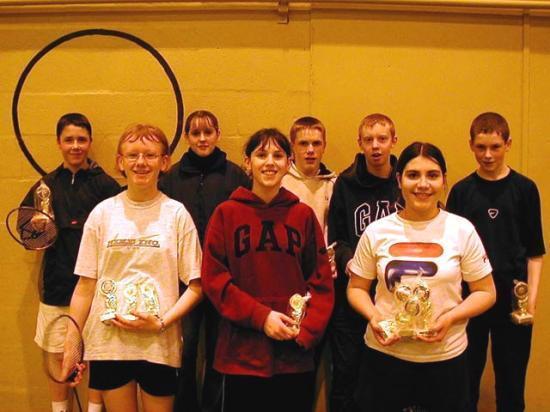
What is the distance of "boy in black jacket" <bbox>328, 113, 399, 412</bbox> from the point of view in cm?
297

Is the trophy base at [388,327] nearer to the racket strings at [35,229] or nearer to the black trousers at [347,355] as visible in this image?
the black trousers at [347,355]

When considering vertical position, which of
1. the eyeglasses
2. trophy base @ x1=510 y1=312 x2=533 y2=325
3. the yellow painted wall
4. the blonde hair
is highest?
the yellow painted wall

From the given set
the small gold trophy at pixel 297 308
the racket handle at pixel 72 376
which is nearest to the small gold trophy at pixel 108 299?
the racket handle at pixel 72 376

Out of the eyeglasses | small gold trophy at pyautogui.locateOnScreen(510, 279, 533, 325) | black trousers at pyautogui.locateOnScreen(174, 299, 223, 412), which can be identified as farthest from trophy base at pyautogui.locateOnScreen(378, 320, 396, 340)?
the eyeglasses

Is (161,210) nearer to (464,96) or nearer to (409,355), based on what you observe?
(409,355)

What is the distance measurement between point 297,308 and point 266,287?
169 millimetres

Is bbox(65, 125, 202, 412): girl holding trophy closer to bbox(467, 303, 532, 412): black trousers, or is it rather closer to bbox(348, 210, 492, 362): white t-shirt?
Answer: bbox(348, 210, 492, 362): white t-shirt

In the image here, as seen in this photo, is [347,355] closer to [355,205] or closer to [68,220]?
[355,205]

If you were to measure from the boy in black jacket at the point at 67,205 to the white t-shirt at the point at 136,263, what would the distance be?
2.58 ft

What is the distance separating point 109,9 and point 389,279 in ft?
8.47

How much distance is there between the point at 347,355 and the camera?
9.76 feet

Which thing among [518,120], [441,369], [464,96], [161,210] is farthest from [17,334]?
[518,120]

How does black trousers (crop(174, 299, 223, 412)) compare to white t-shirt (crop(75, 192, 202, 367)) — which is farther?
black trousers (crop(174, 299, 223, 412))

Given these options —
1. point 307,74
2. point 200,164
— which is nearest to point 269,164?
point 200,164
